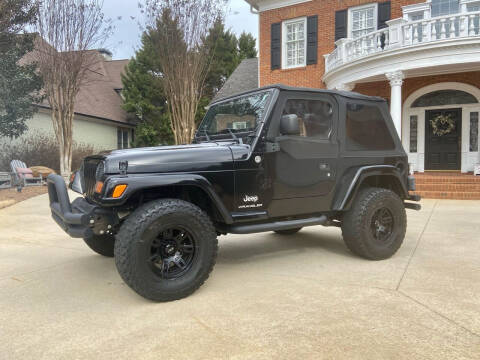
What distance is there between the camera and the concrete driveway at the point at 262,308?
2.32 m

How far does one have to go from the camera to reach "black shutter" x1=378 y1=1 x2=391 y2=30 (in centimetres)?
1291

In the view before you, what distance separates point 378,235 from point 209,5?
37.6 feet

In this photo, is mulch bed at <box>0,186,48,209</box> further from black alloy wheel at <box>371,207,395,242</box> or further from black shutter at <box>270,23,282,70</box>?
black shutter at <box>270,23,282,70</box>

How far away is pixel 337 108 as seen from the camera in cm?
410

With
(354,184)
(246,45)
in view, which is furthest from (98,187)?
(246,45)

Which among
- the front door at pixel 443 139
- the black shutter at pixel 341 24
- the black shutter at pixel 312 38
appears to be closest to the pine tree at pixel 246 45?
the black shutter at pixel 312 38

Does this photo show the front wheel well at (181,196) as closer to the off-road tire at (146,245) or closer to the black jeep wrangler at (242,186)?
the black jeep wrangler at (242,186)

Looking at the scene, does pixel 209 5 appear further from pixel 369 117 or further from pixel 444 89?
pixel 369 117

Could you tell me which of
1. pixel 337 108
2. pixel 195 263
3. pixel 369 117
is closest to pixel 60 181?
pixel 195 263

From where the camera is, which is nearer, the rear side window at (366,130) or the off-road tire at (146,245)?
the off-road tire at (146,245)

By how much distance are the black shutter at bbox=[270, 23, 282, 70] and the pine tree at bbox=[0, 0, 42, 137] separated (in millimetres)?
8631

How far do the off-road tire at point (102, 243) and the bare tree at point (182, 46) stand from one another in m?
9.58

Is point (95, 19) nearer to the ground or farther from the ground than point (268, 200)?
farther from the ground

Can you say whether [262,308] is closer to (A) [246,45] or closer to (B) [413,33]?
(B) [413,33]
